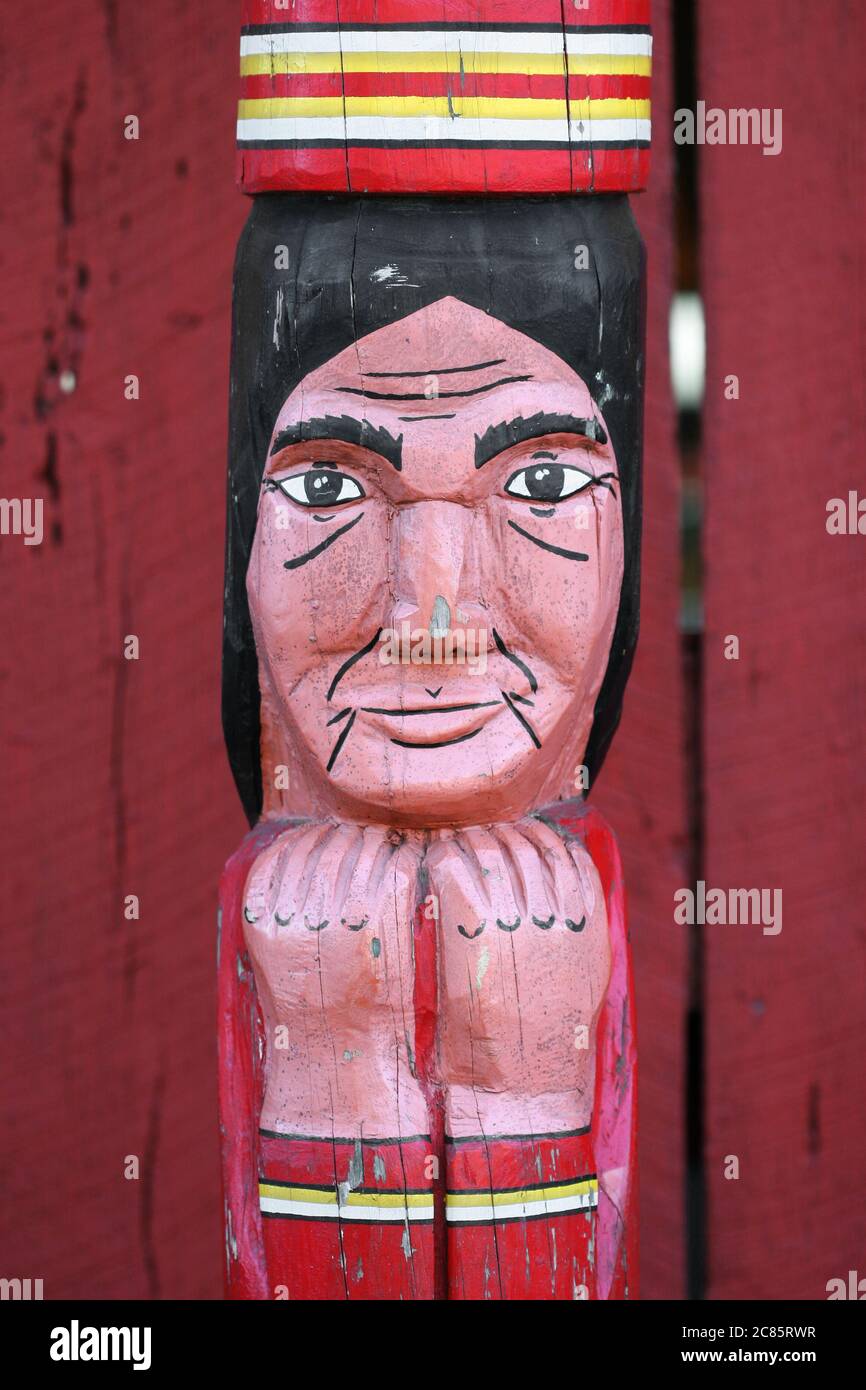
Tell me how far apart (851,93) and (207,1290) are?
229cm

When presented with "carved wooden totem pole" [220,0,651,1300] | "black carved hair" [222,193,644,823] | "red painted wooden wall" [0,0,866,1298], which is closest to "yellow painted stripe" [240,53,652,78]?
"carved wooden totem pole" [220,0,651,1300]

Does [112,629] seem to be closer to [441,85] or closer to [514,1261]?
[441,85]

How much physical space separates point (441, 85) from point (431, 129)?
0.05m

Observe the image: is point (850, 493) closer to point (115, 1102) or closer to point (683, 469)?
point (683, 469)

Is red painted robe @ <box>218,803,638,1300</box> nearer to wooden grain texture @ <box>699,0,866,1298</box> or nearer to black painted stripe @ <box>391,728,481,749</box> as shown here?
black painted stripe @ <box>391,728,481,749</box>

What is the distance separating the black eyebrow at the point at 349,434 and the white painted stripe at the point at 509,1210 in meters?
0.86

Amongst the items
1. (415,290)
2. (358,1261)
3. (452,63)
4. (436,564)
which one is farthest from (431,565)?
(358,1261)

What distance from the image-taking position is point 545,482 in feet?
7.18

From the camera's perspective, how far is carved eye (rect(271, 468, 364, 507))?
2.19 m

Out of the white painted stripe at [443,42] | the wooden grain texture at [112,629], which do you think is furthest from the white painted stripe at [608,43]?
the wooden grain texture at [112,629]

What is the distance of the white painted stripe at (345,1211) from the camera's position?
83.7 inches

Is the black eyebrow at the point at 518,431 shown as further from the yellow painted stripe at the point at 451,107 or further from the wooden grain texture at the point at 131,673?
the wooden grain texture at the point at 131,673

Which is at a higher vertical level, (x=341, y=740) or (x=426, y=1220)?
(x=341, y=740)
